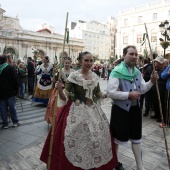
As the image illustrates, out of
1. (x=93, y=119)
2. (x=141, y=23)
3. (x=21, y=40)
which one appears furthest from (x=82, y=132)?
(x=141, y=23)

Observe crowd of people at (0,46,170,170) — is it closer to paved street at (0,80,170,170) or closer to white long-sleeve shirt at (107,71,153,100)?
white long-sleeve shirt at (107,71,153,100)

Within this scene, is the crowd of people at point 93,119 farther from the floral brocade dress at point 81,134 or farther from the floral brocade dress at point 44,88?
the floral brocade dress at point 44,88

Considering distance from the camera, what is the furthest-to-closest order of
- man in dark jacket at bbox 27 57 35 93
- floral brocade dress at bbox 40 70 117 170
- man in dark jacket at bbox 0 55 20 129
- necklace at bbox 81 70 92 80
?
1. man in dark jacket at bbox 27 57 35 93
2. man in dark jacket at bbox 0 55 20 129
3. necklace at bbox 81 70 92 80
4. floral brocade dress at bbox 40 70 117 170

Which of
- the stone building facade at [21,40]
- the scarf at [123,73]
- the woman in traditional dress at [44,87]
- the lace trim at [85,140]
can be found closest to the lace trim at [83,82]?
the lace trim at [85,140]

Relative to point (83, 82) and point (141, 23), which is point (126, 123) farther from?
point (141, 23)

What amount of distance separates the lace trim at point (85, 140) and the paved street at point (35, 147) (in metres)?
0.79

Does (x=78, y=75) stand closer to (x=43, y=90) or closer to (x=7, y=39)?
(x=43, y=90)

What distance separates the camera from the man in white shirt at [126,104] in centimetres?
261

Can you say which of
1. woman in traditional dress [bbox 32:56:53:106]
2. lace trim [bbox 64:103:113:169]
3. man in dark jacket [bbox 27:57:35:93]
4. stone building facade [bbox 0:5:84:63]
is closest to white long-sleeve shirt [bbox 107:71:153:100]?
lace trim [bbox 64:103:113:169]

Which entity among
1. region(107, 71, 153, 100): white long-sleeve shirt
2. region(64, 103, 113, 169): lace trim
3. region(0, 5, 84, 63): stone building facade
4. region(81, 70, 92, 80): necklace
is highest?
region(0, 5, 84, 63): stone building facade

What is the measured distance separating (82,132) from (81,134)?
0.08ft

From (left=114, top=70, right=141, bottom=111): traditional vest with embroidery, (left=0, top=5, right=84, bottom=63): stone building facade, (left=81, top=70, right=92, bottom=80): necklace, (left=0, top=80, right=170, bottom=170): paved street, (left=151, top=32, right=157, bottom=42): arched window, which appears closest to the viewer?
(left=114, top=70, right=141, bottom=111): traditional vest with embroidery

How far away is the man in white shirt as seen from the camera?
103 inches

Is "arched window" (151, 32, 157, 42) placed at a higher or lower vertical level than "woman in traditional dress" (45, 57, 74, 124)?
higher
